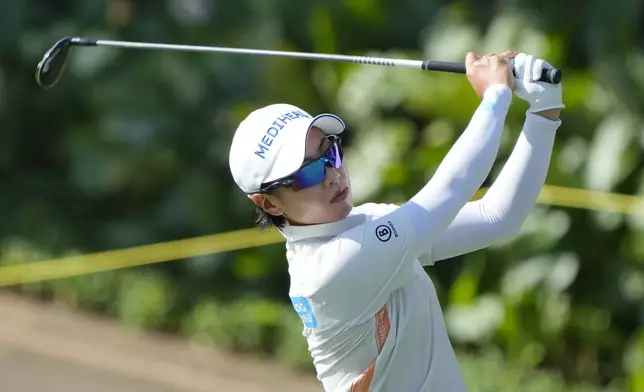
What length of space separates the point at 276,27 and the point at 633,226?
330 cm

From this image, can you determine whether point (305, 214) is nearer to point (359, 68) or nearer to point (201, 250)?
point (359, 68)

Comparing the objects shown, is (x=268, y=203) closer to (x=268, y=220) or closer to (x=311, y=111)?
(x=268, y=220)

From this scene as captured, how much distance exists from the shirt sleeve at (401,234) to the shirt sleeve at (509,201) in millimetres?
194

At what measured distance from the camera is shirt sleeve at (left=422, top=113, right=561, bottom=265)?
3459 mm

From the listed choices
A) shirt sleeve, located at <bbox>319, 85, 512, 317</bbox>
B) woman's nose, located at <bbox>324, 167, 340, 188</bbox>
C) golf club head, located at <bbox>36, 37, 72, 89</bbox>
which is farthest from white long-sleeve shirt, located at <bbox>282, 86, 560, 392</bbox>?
golf club head, located at <bbox>36, 37, 72, 89</bbox>

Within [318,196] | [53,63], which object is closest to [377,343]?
[318,196]

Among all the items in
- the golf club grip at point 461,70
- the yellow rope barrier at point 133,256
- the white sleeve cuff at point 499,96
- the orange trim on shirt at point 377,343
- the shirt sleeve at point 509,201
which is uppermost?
the golf club grip at point 461,70

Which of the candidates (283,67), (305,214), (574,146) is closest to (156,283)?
(283,67)

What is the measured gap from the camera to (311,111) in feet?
30.0

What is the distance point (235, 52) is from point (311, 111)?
5184 millimetres

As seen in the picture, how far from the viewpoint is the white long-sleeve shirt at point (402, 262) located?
3.25 m

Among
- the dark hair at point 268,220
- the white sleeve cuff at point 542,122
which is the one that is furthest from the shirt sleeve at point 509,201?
the dark hair at point 268,220

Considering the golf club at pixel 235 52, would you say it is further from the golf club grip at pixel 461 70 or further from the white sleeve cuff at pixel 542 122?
the white sleeve cuff at pixel 542 122

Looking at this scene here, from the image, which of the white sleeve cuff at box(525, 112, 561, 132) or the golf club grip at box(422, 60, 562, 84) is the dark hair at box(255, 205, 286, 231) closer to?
the golf club grip at box(422, 60, 562, 84)
